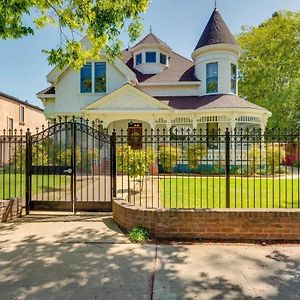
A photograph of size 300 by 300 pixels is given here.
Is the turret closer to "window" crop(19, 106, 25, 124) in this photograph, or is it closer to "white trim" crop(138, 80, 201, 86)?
"white trim" crop(138, 80, 201, 86)

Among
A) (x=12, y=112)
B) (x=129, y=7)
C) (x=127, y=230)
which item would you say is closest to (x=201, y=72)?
(x=129, y=7)

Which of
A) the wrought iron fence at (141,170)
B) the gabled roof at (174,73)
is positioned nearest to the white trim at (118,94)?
the gabled roof at (174,73)

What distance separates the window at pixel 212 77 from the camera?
19734 mm

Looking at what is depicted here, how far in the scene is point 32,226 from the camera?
671 centimetres

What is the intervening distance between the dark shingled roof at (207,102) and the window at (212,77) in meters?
0.60

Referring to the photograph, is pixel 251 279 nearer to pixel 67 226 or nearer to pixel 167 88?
pixel 67 226

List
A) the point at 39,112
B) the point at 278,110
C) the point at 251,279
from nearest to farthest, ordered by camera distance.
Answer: the point at 251,279, the point at 278,110, the point at 39,112

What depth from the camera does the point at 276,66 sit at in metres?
29.9

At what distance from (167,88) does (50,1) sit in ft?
41.5

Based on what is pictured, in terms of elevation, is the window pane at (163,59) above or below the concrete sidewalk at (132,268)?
above

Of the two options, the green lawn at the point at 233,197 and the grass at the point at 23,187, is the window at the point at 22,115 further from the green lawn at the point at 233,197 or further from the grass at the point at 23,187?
the green lawn at the point at 233,197

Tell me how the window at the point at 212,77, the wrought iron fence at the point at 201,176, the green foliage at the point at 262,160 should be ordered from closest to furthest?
the wrought iron fence at the point at 201,176 → the green foliage at the point at 262,160 → the window at the point at 212,77

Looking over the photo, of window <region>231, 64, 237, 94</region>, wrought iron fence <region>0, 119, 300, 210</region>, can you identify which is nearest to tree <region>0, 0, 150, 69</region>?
wrought iron fence <region>0, 119, 300, 210</region>

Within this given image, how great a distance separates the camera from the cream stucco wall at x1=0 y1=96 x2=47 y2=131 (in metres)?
28.2
